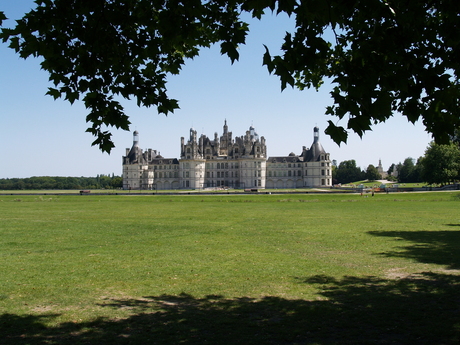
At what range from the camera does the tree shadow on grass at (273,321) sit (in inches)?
206

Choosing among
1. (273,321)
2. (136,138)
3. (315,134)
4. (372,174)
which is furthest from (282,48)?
(372,174)

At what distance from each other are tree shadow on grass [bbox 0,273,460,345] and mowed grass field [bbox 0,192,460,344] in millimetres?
15

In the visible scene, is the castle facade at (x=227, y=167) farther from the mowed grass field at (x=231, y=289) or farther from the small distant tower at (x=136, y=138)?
the mowed grass field at (x=231, y=289)

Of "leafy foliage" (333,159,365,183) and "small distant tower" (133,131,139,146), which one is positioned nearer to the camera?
"small distant tower" (133,131,139,146)

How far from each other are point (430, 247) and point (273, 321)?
24.5 ft

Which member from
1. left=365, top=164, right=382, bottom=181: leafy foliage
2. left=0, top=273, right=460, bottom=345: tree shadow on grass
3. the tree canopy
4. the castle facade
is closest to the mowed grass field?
left=0, top=273, right=460, bottom=345: tree shadow on grass

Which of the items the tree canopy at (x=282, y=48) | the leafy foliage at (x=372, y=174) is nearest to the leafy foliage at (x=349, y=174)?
the leafy foliage at (x=372, y=174)

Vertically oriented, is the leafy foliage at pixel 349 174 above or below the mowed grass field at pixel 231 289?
above

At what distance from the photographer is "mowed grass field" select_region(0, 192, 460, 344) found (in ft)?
17.9

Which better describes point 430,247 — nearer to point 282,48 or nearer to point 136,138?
point 282,48

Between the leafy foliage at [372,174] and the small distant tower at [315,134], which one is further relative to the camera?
the leafy foliage at [372,174]

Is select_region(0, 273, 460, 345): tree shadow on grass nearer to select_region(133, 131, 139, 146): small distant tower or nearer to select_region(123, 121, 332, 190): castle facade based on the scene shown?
select_region(123, 121, 332, 190): castle facade

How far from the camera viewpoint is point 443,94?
163 inches

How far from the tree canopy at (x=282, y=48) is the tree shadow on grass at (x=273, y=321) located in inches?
96.2
